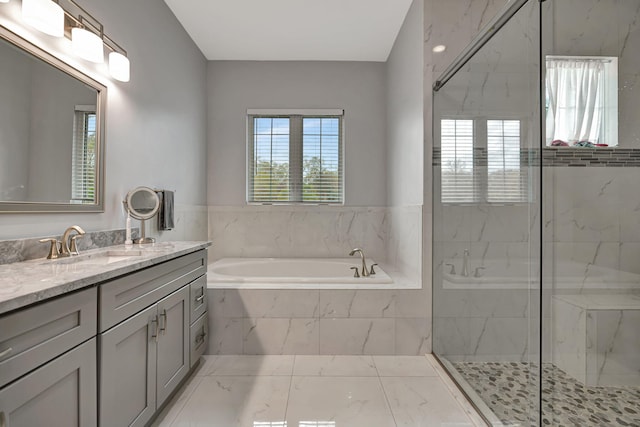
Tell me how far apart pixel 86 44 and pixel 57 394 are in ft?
5.08

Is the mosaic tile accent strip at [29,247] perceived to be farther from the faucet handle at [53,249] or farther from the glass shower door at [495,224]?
the glass shower door at [495,224]

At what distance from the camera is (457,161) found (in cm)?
215

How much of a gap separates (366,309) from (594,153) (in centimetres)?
166

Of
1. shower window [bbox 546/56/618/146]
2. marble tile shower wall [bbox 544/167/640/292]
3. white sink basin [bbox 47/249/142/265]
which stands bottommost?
white sink basin [bbox 47/249/142/265]

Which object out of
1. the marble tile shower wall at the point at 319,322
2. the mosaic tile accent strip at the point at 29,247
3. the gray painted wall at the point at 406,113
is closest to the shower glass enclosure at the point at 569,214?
the marble tile shower wall at the point at 319,322

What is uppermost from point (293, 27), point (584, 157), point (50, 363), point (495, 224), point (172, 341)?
point (293, 27)

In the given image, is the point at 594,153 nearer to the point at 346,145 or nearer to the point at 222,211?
the point at 346,145

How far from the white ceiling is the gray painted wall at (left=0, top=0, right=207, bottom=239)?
0.75 feet

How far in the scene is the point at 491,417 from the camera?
1721 millimetres

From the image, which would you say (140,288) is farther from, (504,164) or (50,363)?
(504,164)

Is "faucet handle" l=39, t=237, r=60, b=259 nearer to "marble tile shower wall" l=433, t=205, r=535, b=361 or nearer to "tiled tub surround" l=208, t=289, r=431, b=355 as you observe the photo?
"tiled tub surround" l=208, t=289, r=431, b=355

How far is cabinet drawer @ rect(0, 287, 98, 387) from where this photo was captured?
2.85 feet

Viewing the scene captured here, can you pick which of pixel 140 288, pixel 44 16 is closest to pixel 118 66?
pixel 44 16

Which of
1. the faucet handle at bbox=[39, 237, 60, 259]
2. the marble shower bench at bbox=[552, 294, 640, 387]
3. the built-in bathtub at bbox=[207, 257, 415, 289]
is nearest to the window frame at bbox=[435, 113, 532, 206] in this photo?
the marble shower bench at bbox=[552, 294, 640, 387]
